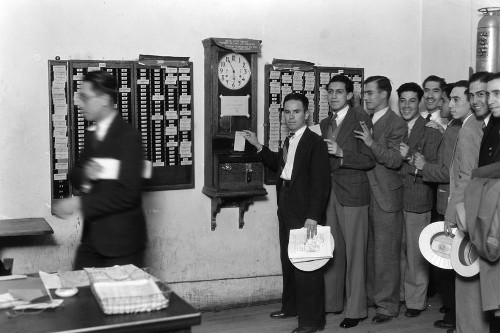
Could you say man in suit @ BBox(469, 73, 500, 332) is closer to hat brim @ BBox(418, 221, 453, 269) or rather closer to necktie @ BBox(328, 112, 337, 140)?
hat brim @ BBox(418, 221, 453, 269)

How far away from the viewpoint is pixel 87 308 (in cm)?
246

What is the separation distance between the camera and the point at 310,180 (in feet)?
15.4

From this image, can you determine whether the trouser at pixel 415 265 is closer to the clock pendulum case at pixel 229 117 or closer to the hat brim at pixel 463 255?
the hat brim at pixel 463 255

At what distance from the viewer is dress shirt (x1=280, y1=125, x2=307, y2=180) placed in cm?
476

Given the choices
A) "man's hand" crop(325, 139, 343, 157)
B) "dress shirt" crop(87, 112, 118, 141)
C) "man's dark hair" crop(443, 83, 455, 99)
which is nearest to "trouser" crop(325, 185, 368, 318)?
"man's hand" crop(325, 139, 343, 157)

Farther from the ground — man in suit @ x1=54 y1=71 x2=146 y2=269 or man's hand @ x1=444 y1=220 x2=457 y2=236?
man in suit @ x1=54 y1=71 x2=146 y2=269

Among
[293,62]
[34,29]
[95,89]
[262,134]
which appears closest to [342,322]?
[262,134]

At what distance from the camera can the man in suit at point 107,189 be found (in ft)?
10.6

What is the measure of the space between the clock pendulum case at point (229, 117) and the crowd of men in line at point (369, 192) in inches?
6.6

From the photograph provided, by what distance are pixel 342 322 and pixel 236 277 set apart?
39.5 inches

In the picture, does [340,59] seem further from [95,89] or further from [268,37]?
[95,89]

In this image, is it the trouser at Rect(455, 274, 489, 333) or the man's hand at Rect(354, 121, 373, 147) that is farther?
the man's hand at Rect(354, 121, 373, 147)

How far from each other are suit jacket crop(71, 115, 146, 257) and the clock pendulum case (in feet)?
6.11

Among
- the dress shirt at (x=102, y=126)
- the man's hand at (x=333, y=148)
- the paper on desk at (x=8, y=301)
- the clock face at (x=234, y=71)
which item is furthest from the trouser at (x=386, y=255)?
the paper on desk at (x=8, y=301)
